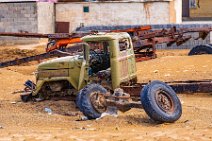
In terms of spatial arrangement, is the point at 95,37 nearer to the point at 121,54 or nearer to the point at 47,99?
the point at 121,54

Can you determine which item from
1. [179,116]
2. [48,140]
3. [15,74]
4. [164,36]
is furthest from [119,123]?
[164,36]

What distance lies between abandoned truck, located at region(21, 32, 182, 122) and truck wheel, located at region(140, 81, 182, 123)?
2 centimetres

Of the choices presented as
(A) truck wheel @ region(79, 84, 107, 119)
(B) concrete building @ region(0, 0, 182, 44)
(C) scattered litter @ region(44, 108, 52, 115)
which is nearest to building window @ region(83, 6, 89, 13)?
(B) concrete building @ region(0, 0, 182, 44)

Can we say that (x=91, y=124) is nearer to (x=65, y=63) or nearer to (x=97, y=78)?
(x=97, y=78)

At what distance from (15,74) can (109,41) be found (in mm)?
7644

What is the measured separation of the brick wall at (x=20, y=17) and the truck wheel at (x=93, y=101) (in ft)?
69.1

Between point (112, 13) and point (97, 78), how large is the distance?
74.6ft

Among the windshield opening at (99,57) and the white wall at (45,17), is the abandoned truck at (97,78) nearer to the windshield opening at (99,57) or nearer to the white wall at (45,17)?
the windshield opening at (99,57)

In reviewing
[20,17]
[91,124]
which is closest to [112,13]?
[20,17]

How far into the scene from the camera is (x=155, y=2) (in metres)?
34.7

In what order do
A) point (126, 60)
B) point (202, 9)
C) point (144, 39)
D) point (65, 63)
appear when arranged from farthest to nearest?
point (202, 9)
point (144, 39)
point (65, 63)
point (126, 60)

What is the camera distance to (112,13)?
3494cm

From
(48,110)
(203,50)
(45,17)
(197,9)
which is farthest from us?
(197,9)

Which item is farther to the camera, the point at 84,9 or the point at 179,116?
the point at 84,9
